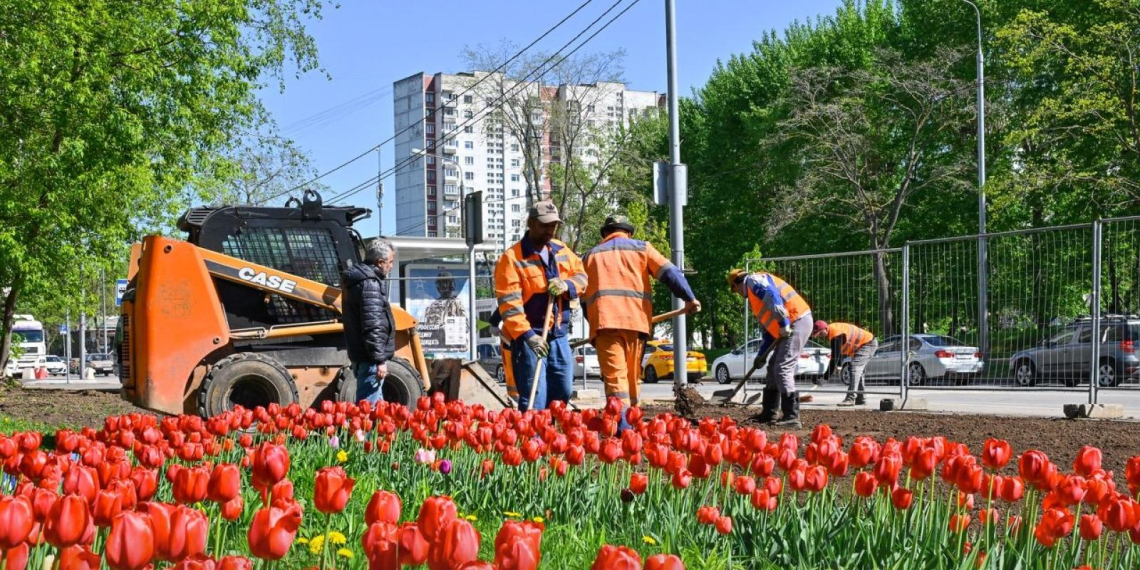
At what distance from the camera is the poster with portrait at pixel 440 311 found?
1075 inches

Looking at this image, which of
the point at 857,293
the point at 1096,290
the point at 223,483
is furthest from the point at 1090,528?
the point at 857,293

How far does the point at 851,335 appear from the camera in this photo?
16.2m

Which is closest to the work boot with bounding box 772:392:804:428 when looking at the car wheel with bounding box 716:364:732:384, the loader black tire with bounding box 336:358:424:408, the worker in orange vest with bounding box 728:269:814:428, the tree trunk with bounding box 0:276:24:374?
the worker in orange vest with bounding box 728:269:814:428

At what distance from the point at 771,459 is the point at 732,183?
42.2 meters

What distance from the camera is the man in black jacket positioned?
8672 millimetres

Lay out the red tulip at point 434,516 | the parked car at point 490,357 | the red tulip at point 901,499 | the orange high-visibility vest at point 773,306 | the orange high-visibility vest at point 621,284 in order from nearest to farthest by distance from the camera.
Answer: the red tulip at point 434,516, the red tulip at point 901,499, the orange high-visibility vest at point 621,284, the orange high-visibility vest at point 773,306, the parked car at point 490,357

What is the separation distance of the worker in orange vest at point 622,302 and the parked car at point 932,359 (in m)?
7.29

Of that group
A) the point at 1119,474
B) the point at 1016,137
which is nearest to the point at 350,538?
the point at 1119,474

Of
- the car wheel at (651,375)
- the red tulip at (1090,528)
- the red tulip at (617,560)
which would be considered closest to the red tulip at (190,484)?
the red tulip at (617,560)

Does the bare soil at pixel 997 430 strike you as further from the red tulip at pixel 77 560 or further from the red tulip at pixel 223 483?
the red tulip at pixel 77 560

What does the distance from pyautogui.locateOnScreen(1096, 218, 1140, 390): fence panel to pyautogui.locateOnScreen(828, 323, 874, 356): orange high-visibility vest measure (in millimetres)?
3978

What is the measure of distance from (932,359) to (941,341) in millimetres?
602

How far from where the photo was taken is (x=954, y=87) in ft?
109

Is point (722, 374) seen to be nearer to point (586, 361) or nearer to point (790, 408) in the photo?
point (586, 361)
